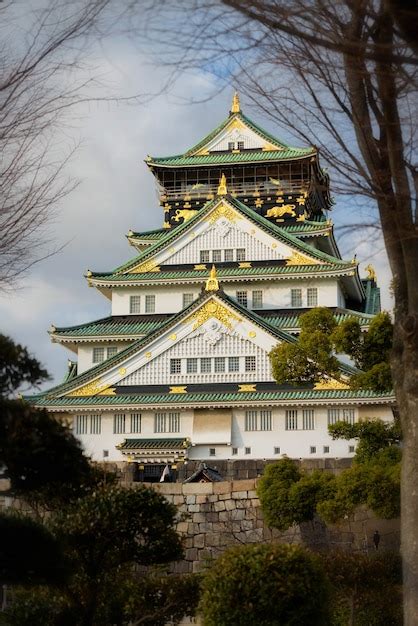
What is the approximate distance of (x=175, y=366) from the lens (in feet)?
127

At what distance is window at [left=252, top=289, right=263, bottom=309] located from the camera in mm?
42594

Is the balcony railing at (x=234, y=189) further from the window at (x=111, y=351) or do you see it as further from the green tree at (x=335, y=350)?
the green tree at (x=335, y=350)

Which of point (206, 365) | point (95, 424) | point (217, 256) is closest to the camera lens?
point (206, 365)

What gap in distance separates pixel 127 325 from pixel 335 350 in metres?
23.7

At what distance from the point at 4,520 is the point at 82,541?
261 cm

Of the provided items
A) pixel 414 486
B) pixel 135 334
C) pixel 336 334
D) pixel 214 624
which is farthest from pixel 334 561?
pixel 135 334

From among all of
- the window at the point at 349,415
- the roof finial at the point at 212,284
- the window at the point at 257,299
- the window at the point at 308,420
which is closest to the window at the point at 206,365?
the roof finial at the point at 212,284

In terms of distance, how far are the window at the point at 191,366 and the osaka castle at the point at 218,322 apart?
0.05m

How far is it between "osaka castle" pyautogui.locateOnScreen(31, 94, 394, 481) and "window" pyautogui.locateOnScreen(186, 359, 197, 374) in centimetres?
5

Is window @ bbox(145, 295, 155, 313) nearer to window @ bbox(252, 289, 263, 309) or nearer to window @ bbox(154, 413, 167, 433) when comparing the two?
window @ bbox(252, 289, 263, 309)

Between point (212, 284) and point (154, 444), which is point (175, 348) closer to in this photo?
point (212, 284)

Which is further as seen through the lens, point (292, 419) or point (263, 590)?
point (292, 419)

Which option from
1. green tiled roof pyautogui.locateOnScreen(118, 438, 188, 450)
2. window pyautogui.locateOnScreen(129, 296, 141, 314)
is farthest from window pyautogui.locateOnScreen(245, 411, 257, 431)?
window pyautogui.locateOnScreen(129, 296, 141, 314)

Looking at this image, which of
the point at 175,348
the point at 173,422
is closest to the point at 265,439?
the point at 173,422
